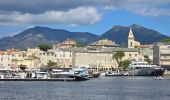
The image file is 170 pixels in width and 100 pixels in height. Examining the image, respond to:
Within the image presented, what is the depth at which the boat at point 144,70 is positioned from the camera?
15762 centimetres

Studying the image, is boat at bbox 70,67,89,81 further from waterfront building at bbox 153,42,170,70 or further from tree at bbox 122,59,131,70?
tree at bbox 122,59,131,70

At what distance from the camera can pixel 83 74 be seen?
125562mm

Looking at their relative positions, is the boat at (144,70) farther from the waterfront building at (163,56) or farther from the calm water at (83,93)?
the calm water at (83,93)

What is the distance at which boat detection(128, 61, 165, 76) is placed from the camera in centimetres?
15762

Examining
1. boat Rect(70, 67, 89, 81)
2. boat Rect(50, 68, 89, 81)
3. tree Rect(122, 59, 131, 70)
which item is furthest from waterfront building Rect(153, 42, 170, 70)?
boat Rect(50, 68, 89, 81)

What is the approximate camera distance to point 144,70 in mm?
160125

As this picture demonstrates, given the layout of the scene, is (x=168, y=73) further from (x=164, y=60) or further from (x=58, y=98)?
(x=58, y=98)

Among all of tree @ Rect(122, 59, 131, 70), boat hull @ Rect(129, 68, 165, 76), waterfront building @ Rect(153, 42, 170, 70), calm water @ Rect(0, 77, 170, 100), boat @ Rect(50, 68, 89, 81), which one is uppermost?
waterfront building @ Rect(153, 42, 170, 70)

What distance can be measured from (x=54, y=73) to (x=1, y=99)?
207 feet

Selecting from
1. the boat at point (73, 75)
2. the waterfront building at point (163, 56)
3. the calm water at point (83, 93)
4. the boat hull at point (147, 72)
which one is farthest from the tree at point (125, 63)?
the calm water at point (83, 93)

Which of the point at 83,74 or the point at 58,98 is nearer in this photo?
the point at 58,98

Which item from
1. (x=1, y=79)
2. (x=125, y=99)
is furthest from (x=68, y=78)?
(x=125, y=99)

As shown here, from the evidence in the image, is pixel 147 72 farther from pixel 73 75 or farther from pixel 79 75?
pixel 73 75

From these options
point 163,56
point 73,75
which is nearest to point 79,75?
point 73,75
